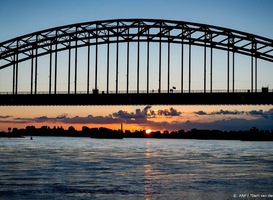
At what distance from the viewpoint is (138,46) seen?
227 feet

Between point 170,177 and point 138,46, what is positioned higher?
point 138,46

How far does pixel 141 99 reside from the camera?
63906 millimetres

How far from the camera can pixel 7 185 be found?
78.4ft

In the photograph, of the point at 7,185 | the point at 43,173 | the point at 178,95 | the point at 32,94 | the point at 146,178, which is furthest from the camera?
the point at 32,94

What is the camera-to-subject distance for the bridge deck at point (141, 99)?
61281mm

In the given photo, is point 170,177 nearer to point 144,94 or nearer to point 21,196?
point 21,196

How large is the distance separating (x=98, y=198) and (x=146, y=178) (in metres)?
8.48

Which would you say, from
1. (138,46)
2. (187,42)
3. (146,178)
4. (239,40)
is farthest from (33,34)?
(146,178)

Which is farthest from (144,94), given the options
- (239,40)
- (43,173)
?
(43,173)

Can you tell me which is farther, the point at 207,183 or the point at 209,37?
the point at 209,37

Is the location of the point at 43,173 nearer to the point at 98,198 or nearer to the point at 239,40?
the point at 98,198

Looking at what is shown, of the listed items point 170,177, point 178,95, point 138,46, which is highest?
point 138,46

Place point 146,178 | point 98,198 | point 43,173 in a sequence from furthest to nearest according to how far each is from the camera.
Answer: point 43,173, point 146,178, point 98,198

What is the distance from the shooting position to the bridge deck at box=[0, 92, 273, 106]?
6128cm
